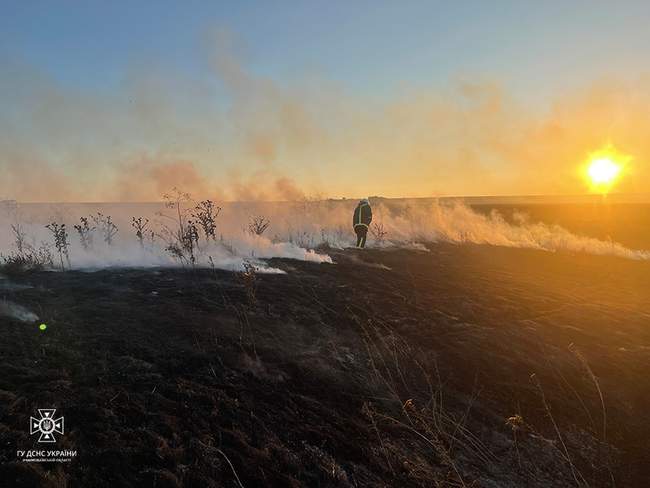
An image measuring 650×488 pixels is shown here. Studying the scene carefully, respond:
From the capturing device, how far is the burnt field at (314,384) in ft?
11.5

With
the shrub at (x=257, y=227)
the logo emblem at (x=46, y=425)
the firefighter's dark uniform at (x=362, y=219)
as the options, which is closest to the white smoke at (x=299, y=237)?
the shrub at (x=257, y=227)

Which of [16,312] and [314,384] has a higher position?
[16,312]

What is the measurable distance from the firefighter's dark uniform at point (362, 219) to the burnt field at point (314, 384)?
764 centimetres

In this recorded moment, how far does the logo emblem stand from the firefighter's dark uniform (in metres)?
14.7

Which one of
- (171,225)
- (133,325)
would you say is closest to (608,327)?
(133,325)

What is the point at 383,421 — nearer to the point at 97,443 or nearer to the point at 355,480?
the point at 355,480

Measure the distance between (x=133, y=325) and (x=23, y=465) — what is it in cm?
344

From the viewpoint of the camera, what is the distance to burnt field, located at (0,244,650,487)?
3502 millimetres

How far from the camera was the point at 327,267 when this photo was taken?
1247cm

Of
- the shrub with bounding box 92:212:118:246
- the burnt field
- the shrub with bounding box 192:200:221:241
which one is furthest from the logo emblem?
the shrub with bounding box 92:212:118:246

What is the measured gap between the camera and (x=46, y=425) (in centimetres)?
349

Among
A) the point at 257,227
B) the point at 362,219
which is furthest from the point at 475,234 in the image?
the point at 257,227

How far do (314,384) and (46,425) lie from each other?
2.78 metres

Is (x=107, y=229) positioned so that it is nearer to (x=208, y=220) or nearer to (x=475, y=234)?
(x=208, y=220)
